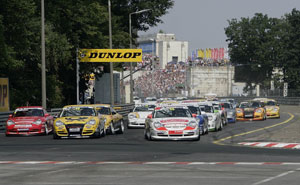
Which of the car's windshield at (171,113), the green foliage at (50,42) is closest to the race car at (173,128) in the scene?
the car's windshield at (171,113)

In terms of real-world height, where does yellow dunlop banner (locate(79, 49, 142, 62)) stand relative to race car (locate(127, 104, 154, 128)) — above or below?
above

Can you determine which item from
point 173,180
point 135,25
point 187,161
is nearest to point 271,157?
point 187,161

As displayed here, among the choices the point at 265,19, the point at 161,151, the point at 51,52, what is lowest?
the point at 161,151

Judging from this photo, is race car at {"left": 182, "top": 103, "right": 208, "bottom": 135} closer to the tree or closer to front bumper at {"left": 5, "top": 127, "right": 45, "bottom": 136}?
front bumper at {"left": 5, "top": 127, "right": 45, "bottom": 136}

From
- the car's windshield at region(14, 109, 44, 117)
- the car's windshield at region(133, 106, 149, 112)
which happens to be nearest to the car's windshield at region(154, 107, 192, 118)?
the car's windshield at region(14, 109, 44, 117)

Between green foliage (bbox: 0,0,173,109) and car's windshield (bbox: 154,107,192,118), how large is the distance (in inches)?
558

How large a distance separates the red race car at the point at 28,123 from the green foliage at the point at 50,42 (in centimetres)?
779

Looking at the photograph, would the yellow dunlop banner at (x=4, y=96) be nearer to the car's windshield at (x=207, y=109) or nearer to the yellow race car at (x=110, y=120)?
the yellow race car at (x=110, y=120)

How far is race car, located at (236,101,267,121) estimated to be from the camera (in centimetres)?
4362

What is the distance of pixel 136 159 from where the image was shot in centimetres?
1658

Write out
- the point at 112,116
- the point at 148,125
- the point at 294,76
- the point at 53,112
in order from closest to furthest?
the point at 148,125 < the point at 112,116 < the point at 53,112 < the point at 294,76

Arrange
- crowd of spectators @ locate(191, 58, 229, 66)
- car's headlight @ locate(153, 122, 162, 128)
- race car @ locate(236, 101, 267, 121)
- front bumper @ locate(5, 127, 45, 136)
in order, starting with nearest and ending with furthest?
car's headlight @ locate(153, 122, 162, 128)
front bumper @ locate(5, 127, 45, 136)
race car @ locate(236, 101, 267, 121)
crowd of spectators @ locate(191, 58, 229, 66)

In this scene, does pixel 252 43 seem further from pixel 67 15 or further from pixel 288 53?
pixel 67 15

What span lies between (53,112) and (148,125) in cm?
1489
